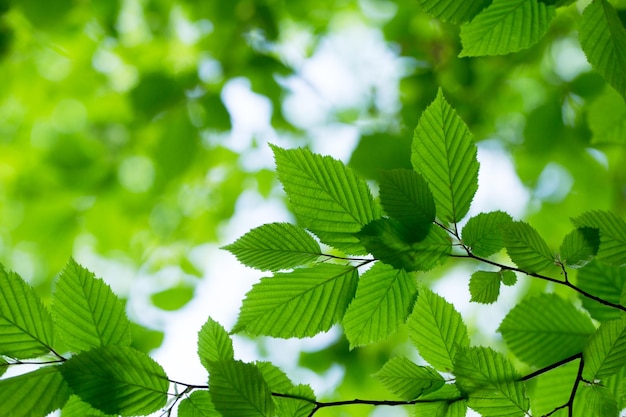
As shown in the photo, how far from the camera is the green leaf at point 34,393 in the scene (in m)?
0.58

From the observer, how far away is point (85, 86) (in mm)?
2756

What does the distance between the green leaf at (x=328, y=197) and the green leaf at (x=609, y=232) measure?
246 millimetres

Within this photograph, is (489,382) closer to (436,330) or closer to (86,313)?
(436,330)

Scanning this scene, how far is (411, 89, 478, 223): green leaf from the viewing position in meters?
0.62

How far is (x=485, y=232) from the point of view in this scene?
0.65m

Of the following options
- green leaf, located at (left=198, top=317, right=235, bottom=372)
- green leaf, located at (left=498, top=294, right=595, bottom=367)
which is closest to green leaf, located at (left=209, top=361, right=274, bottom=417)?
green leaf, located at (left=198, top=317, right=235, bottom=372)

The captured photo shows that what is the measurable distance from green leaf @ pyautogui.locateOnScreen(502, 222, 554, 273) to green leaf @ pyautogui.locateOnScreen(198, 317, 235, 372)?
341mm

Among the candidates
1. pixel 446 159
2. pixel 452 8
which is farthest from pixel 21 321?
pixel 452 8

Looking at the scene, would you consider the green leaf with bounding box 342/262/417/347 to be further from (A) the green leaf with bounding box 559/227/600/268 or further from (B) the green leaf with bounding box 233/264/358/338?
(A) the green leaf with bounding box 559/227/600/268

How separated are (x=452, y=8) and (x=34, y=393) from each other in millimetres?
666

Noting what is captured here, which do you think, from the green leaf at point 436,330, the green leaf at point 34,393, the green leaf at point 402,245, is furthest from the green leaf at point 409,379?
the green leaf at point 34,393

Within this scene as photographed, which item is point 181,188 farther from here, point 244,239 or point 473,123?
point 244,239

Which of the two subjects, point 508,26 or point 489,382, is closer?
point 489,382

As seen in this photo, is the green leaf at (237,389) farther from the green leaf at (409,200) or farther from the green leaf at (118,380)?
the green leaf at (409,200)
